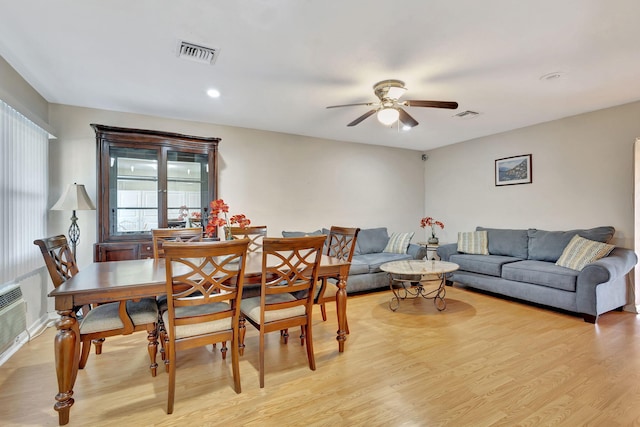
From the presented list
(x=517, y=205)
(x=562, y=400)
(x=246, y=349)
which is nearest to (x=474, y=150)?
(x=517, y=205)

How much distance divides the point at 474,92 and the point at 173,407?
385cm

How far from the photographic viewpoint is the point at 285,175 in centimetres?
495

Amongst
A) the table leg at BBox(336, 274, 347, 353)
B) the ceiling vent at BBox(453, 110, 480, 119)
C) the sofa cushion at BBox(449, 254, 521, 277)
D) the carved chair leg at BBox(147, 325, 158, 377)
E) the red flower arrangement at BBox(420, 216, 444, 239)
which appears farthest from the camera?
the red flower arrangement at BBox(420, 216, 444, 239)

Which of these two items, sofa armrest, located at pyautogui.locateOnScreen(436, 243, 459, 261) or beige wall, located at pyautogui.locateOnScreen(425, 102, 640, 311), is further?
sofa armrest, located at pyautogui.locateOnScreen(436, 243, 459, 261)

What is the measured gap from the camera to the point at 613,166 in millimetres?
3811

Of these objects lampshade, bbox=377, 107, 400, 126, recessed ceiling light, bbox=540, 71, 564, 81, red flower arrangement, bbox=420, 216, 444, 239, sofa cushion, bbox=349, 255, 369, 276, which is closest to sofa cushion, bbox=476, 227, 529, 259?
red flower arrangement, bbox=420, 216, 444, 239

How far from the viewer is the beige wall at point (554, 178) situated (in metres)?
3.75

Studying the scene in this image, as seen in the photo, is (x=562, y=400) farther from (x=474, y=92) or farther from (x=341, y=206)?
(x=341, y=206)

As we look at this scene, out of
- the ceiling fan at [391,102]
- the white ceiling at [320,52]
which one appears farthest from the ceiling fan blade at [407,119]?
the white ceiling at [320,52]

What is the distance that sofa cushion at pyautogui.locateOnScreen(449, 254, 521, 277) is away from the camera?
13.7 ft

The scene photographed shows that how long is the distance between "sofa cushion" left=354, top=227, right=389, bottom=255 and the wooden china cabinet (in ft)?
8.17

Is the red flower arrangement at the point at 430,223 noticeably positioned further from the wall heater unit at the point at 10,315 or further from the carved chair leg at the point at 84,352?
the wall heater unit at the point at 10,315

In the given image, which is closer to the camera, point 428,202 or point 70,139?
point 70,139

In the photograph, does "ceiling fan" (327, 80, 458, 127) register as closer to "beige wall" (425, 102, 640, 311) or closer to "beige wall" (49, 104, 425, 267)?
"beige wall" (49, 104, 425, 267)
